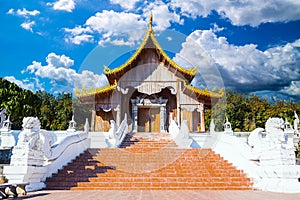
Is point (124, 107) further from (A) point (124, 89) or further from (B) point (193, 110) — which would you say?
(B) point (193, 110)

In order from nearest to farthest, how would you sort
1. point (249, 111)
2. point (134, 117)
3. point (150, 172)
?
1. point (150, 172)
2. point (134, 117)
3. point (249, 111)

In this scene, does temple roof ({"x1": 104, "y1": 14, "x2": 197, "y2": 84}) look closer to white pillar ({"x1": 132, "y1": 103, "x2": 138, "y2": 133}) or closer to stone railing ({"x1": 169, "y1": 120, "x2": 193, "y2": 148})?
white pillar ({"x1": 132, "y1": 103, "x2": 138, "y2": 133})

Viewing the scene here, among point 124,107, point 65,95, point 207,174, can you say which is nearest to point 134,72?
point 124,107

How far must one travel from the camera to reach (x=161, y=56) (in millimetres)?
16344

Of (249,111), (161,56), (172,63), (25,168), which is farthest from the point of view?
(249,111)

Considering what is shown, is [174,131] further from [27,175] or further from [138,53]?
[27,175]

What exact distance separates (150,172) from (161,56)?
10475 mm

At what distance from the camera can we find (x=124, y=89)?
15836mm

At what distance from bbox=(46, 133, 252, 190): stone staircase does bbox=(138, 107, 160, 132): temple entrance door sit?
6575 millimetres

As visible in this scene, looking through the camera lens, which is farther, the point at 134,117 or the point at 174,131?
the point at 134,117

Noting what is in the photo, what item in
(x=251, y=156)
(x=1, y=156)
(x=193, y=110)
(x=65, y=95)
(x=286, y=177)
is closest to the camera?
(x=286, y=177)

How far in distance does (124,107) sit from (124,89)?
3.77 ft

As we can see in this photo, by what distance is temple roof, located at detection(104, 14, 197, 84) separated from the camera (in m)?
15.9

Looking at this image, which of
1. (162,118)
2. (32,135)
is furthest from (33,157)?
(162,118)
